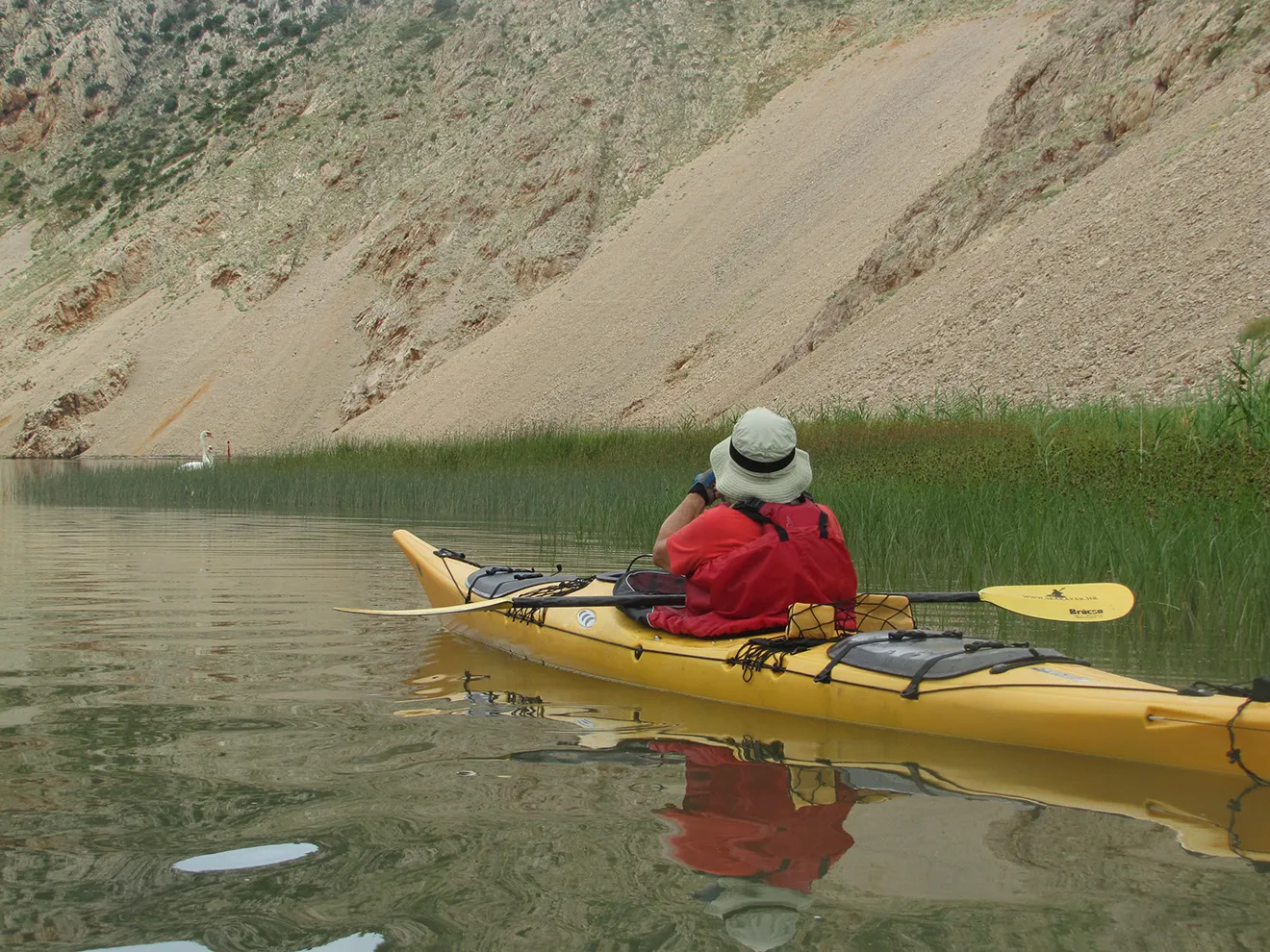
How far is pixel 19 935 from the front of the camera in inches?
112

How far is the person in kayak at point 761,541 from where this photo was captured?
17.4ft

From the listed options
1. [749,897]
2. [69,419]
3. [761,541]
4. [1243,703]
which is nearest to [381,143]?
[69,419]

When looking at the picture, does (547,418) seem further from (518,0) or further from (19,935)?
(19,935)

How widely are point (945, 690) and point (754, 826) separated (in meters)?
1.28

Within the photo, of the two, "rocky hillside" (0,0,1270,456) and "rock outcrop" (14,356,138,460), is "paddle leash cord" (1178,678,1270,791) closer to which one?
"rocky hillside" (0,0,1270,456)

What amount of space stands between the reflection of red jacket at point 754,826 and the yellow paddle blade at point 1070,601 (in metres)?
1.43

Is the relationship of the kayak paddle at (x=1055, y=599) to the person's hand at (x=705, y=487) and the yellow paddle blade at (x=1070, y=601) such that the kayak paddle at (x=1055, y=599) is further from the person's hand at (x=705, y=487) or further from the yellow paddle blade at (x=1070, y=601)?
the person's hand at (x=705, y=487)

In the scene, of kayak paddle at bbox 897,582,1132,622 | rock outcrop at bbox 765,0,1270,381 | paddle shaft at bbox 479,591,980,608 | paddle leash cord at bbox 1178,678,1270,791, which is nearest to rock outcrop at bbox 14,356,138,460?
rock outcrop at bbox 765,0,1270,381

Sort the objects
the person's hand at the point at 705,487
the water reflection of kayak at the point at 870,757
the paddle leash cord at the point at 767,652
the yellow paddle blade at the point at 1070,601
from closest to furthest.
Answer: the water reflection of kayak at the point at 870,757
the yellow paddle blade at the point at 1070,601
the paddle leash cord at the point at 767,652
the person's hand at the point at 705,487

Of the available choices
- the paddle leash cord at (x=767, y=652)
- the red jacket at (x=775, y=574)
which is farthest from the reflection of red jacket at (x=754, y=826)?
the red jacket at (x=775, y=574)

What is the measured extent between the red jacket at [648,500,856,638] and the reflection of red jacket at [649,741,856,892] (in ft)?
3.61

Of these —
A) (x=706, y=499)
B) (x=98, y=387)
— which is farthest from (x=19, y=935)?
(x=98, y=387)

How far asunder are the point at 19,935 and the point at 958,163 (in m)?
29.6

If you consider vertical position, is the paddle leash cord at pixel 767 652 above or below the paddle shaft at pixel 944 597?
below
